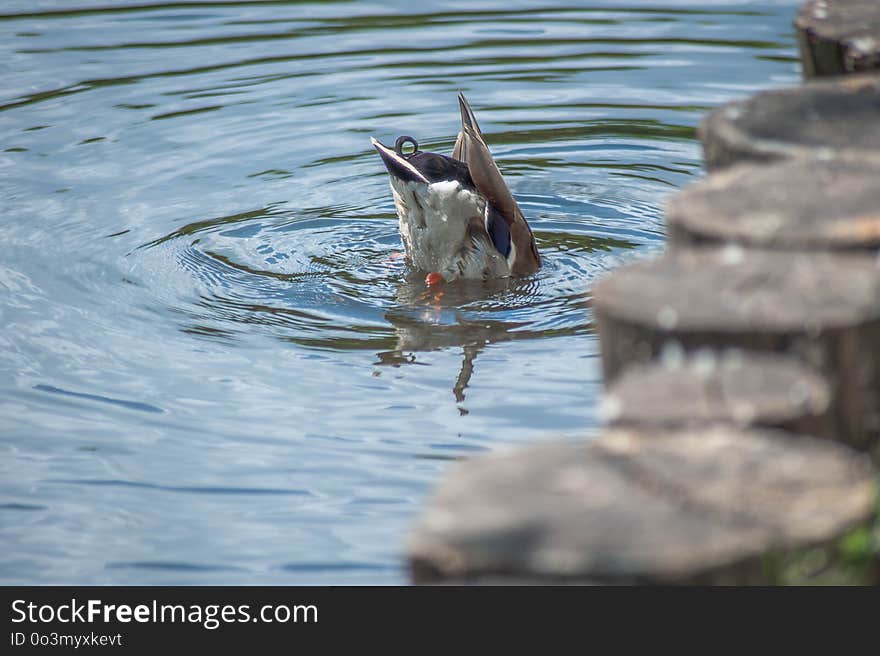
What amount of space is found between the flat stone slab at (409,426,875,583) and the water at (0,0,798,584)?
1854 mm

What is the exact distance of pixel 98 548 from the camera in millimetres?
4246

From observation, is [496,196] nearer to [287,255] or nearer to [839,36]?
[287,255]

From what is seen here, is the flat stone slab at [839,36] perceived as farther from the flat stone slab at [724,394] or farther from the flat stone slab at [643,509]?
the flat stone slab at [643,509]

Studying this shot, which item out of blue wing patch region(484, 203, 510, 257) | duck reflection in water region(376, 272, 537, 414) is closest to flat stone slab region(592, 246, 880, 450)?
duck reflection in water region(376, 272, 537, 414)

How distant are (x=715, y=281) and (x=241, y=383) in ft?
10.3

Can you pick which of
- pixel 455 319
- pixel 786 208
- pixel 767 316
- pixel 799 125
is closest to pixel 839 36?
pixel 799 125

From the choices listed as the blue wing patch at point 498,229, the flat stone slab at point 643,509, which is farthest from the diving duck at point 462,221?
the flat stone slab at point 643,509

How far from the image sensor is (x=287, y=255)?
23.0ft

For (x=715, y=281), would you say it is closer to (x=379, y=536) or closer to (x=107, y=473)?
(x=379, y=536)

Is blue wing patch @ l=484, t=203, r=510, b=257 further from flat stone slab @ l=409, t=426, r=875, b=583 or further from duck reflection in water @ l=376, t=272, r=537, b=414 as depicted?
flat stone slab @ l=409, t=426, r=875, b=583

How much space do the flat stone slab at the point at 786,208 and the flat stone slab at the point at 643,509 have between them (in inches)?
25.1

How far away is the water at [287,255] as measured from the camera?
14.7 ft
